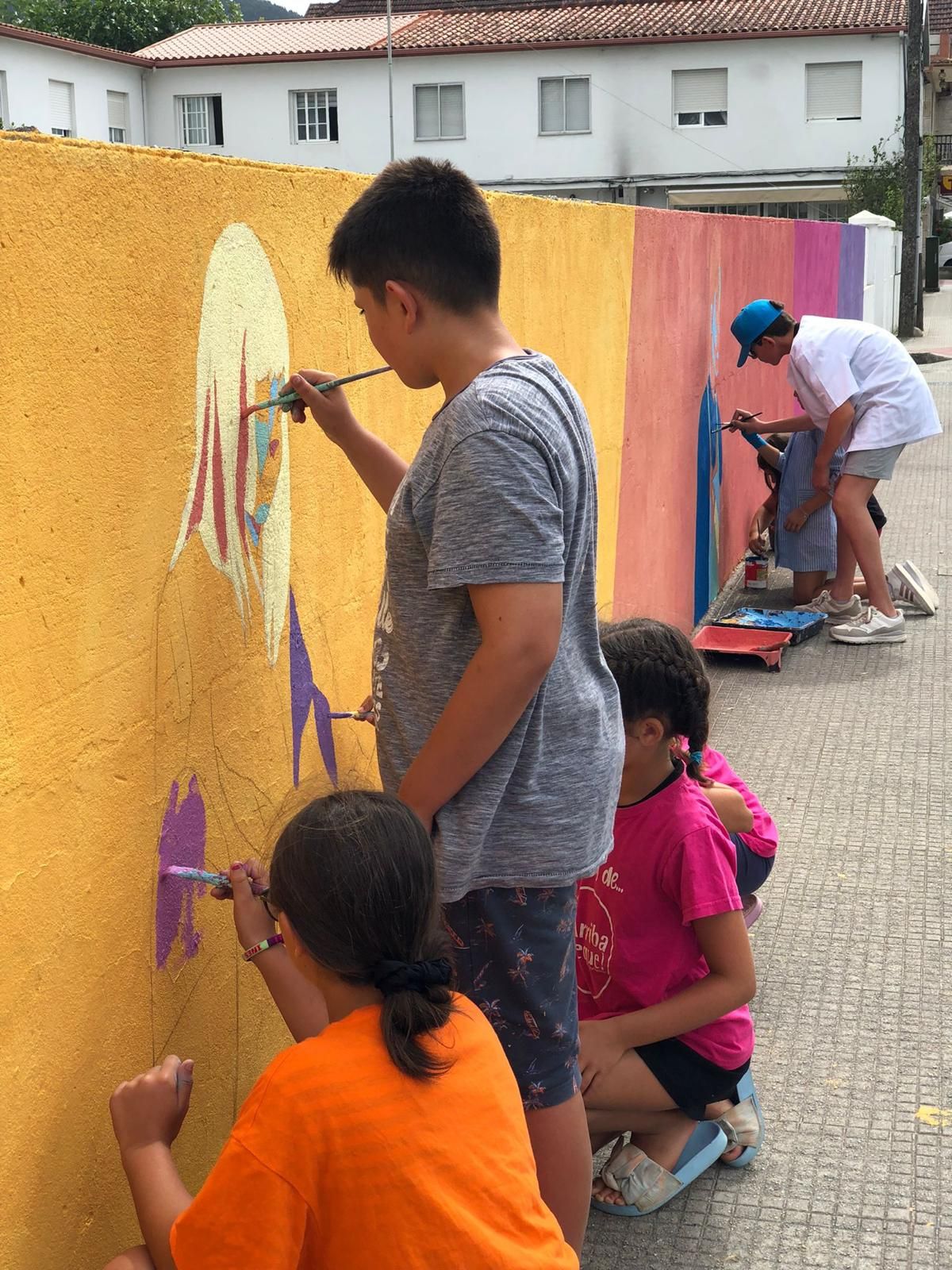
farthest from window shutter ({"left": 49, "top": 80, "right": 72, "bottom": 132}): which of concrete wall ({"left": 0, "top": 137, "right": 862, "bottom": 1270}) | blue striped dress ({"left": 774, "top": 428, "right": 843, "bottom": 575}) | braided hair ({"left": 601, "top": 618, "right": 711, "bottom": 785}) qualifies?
braided hair ({"left": 601, "top": 618, "right": 711, "bottom": 785})

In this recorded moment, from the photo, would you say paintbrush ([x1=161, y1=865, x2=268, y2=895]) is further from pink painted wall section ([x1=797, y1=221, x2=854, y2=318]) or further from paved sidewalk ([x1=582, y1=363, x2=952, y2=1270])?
pink painted wall section ([x1=797, y1=221, x2=854, y2=318])

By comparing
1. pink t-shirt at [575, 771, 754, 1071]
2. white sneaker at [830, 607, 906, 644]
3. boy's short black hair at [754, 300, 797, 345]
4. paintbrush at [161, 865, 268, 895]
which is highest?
boy's short black hair at [754, 300, 797, 345]

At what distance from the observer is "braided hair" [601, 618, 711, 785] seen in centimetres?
278

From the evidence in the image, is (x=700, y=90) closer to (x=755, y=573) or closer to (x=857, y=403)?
(x=755, y=573)

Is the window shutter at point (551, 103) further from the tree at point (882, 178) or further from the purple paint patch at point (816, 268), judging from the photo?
the purple paint patch at point (816, 268)

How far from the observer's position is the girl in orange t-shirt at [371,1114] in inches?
67.6

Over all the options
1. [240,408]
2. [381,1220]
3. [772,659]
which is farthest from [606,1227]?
[772,659]

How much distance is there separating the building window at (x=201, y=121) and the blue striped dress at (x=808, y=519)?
41020 millimetres

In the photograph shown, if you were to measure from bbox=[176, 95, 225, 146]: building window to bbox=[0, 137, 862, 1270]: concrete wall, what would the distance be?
4524 cm

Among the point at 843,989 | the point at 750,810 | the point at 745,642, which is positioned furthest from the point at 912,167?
the point at 750,810

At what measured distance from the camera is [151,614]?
2260mm

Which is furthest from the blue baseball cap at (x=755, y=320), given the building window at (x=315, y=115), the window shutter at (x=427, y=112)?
the building window at (x=315, y=115)

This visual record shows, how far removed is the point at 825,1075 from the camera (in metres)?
3.40

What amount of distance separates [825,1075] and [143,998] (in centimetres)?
176
